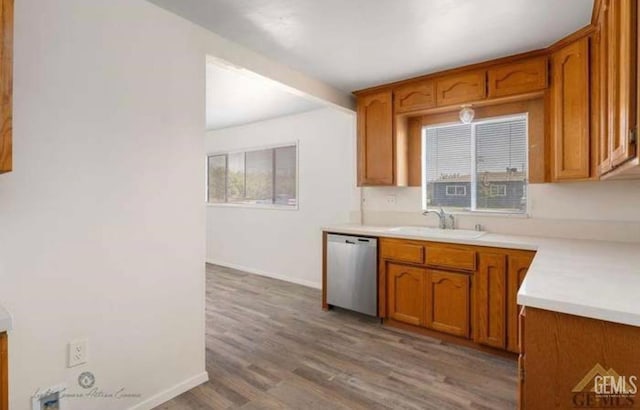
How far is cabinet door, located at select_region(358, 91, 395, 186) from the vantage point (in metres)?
3.39

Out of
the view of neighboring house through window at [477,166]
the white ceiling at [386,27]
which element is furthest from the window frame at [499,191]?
the white ceiling at [386,27]

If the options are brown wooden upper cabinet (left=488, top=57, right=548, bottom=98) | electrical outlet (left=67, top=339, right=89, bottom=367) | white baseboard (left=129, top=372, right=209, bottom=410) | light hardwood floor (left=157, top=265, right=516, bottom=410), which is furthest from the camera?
brown wooden upper cabinet (left=488, top=57, right=548, bottom=98)

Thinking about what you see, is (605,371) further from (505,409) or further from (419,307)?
(419,307)

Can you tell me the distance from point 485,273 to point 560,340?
1570 millimetres

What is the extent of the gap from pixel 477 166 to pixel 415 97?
0.92 metres

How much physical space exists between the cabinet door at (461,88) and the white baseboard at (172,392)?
2.99m

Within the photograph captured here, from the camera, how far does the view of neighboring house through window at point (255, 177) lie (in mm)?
4816

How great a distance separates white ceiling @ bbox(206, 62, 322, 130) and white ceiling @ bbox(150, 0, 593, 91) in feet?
1.28

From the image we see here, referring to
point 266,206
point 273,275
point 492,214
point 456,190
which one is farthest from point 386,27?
point 273,275

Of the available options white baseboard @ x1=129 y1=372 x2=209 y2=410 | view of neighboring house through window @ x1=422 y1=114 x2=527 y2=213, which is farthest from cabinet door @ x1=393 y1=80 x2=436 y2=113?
white baseboard @ x1=129 y1=372 x2=209 y2=410

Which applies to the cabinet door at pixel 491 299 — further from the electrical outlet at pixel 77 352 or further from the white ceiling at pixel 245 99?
the electrical outlet at pixel 77 352

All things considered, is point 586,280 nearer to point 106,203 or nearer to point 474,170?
point 474,170

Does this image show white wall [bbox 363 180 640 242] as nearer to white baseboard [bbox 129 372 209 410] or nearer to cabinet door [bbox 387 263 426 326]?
cabinet door [bbox 387 263 426 326]

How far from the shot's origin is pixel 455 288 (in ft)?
8.98
